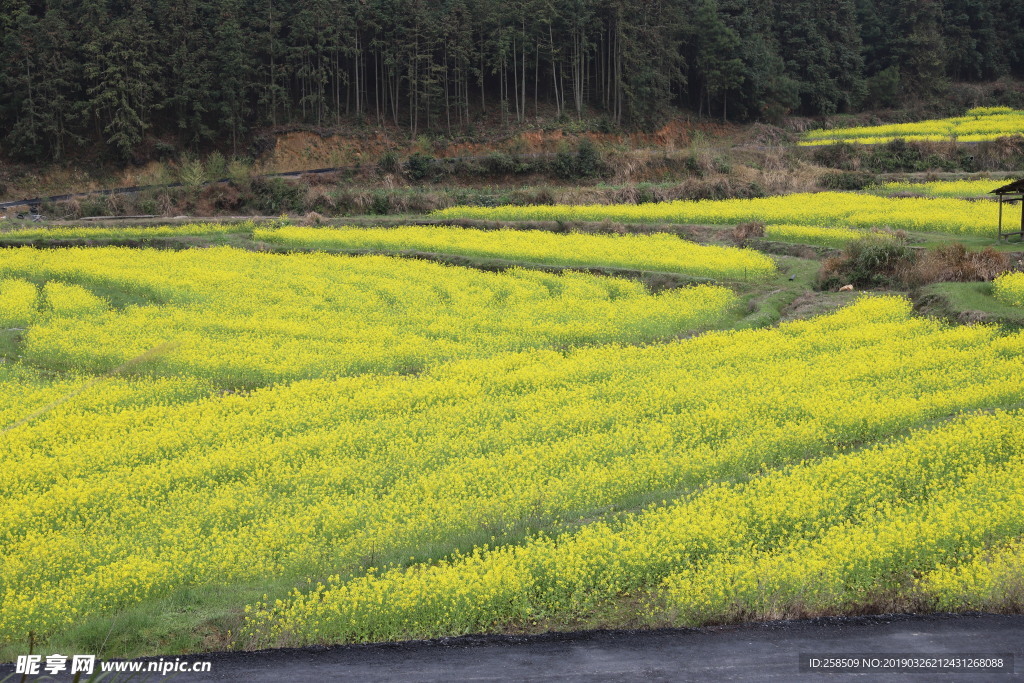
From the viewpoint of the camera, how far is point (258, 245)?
113ft

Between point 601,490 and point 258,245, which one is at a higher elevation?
point 258,245

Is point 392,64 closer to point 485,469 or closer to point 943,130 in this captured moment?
point 943,130

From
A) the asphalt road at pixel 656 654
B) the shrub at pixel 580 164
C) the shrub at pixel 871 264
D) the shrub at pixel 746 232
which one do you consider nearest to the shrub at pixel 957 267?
the shrub at pixel 871 264

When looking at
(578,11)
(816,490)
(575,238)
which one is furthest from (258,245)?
(578,11)

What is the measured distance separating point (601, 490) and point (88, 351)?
1391 cm

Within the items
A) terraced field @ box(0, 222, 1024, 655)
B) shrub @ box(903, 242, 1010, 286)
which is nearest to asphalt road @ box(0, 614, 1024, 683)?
terraced field @ box(0, 222, 1024, 655)

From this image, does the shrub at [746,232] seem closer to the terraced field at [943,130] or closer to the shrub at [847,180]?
the shrub at [847,180]

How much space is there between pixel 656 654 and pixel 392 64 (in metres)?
53.9

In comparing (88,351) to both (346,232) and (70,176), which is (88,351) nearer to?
(346,232)

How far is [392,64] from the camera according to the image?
57656 millimetres

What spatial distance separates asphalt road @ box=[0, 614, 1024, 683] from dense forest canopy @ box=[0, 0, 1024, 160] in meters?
50.4

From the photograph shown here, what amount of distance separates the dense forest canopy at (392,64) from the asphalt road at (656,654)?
1986 inches

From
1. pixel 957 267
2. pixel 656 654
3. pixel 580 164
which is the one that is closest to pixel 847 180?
pixel 580 164

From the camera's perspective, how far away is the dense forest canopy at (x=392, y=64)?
175 feet
